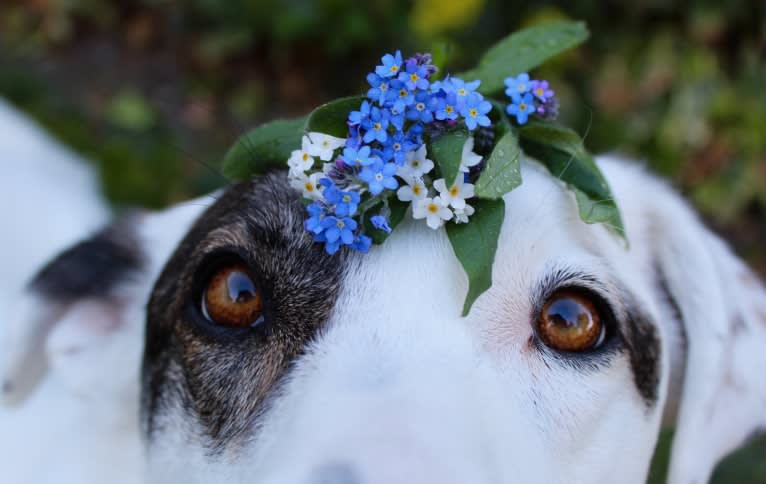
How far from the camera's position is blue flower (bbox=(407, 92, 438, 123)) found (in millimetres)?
1699

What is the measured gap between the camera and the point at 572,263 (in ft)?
6.24

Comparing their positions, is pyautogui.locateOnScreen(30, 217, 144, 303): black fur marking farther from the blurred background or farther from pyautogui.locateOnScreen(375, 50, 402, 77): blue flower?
the blurred background

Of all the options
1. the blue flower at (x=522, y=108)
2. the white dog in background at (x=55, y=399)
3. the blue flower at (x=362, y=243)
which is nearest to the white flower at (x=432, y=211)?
the blue flower at (x=362, y=243)

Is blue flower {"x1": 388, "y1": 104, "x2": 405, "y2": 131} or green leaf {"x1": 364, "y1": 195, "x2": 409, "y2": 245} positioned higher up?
blue flower {"x1": 388, "y1": 104, "x2": 405, "y2": 131}

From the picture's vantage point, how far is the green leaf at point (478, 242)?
1664mm

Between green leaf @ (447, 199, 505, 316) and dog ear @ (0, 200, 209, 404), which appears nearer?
green leaf @ (447, 199, 505, 316)

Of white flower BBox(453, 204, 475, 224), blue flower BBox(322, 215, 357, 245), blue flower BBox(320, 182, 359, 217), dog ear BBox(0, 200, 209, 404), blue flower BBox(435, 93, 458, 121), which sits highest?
blue flower BBox(435, 93, 458, 121)

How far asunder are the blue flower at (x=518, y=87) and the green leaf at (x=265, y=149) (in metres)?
0.52

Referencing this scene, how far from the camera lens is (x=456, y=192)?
5.59ft

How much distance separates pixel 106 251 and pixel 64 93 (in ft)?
11.4

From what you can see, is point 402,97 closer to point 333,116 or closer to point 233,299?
point 333,116

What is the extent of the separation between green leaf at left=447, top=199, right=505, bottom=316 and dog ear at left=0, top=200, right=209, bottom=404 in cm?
106

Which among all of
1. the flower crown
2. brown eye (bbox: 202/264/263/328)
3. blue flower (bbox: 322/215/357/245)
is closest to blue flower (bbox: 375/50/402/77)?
the flower crown

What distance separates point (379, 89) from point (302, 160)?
0.76 feet
